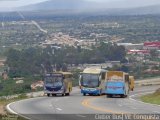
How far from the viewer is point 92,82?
60.7 meters

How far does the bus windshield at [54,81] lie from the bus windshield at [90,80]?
2451mm

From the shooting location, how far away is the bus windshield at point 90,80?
60.5 metres

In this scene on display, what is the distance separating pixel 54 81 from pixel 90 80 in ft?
11.4

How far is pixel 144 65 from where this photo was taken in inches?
4707

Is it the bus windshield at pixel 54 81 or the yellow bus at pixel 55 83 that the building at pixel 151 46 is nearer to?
the yellow bus at pixel 55 83

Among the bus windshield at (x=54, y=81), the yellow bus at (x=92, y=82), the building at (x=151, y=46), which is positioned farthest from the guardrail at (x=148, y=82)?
the building at (x=151, y=46)

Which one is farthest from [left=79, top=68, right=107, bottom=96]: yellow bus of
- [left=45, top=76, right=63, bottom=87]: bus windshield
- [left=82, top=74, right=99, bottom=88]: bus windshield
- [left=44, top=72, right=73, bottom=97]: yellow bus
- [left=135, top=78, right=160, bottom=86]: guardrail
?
[left=135, top=78, right=160, bottom=86]: guardrail

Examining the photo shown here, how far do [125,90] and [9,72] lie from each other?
5290 cm

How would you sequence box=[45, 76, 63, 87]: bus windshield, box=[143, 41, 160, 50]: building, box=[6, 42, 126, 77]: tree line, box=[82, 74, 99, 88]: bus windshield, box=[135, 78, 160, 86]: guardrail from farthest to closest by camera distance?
box=[143, 41, 160, 50]: building, box=[6, 42, 126, 77]: tree line, box=[135, 78, 160, 86]: guardrail, box=[82, 74, 99, 88]: bus windshield, box=[45, 76, 63, 87]: bus windshield

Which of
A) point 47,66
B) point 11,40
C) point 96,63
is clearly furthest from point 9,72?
point 11,40

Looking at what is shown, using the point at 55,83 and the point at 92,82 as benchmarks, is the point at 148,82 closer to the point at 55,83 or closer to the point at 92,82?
the point at 92,82

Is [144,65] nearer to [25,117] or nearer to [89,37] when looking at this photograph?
[89,37]

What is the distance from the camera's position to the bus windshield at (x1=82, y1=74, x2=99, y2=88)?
60531 mm

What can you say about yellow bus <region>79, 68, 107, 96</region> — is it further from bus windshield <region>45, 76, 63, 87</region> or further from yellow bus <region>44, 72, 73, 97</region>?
bus windshield <region>45, 76, 63, 87</region>
